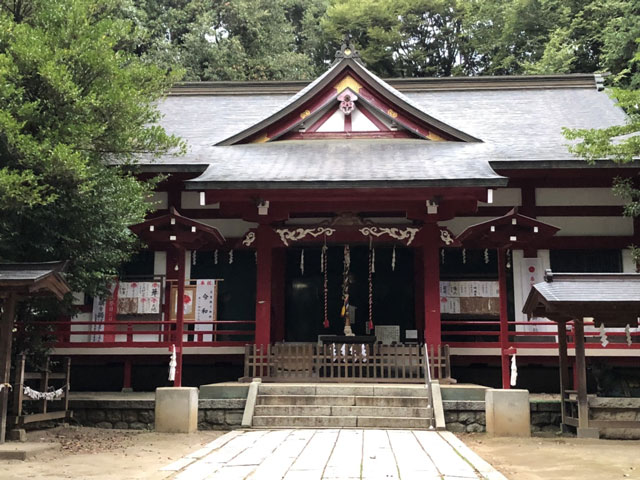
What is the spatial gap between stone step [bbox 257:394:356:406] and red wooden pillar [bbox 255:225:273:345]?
1.59 meters

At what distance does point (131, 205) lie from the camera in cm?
1104

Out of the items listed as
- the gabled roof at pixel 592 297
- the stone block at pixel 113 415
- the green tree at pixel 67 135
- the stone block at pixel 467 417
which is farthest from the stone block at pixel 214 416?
the gabled roof at pixel 592 297

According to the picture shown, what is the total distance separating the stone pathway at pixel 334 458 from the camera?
257 inches

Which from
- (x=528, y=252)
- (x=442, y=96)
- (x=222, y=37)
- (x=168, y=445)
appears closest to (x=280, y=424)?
(x=168, y=445)

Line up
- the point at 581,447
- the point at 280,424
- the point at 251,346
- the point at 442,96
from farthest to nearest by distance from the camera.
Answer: the point at 442,96 < the point at 251,346 < the point at 280,424 < the point at 581,447

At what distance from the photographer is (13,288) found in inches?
349

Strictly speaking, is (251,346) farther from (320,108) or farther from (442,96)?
(442,96)

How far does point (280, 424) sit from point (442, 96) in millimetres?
12949

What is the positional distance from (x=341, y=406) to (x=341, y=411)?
122 mm

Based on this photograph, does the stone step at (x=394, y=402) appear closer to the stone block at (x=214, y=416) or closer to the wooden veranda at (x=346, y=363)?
the wooden veranda at (x=346, y=363)

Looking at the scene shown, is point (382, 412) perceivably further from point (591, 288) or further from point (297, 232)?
point (297, 232)

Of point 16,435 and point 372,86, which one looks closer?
point 16,435

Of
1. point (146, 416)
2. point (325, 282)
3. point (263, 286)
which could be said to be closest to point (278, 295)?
point (325, 282)

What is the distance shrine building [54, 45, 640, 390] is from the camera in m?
12.4
